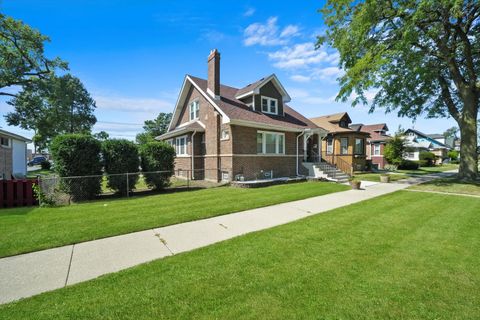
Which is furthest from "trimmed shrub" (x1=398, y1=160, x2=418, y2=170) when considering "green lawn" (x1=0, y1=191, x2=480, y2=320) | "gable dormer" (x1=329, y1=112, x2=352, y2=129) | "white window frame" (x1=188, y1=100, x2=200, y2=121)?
"green lawn" (x1=0, y1=191, x2=480, y2=320)

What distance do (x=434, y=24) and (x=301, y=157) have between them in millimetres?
11851

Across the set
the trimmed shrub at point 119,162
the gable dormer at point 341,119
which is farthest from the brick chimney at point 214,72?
the gable dormer at point 341,119

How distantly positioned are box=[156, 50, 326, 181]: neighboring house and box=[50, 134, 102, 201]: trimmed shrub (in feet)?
14.5

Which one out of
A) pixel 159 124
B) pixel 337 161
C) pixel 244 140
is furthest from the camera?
pixel 159 124

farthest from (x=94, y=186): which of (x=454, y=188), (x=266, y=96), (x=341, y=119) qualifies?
(x=341, y=119)

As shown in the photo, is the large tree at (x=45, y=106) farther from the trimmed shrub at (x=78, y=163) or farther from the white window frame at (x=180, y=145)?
the trimmed shrub at (x=78, y=163)

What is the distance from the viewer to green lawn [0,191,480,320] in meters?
2.64

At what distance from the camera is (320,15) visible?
615 inches

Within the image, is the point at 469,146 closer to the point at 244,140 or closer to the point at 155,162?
the point at 244,140

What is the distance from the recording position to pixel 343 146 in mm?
22328

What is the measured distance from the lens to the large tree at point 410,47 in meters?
12.8

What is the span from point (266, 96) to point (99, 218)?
13.8 meters

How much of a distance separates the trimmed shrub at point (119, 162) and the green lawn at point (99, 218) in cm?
238

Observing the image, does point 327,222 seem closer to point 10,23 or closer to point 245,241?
point 245,241
